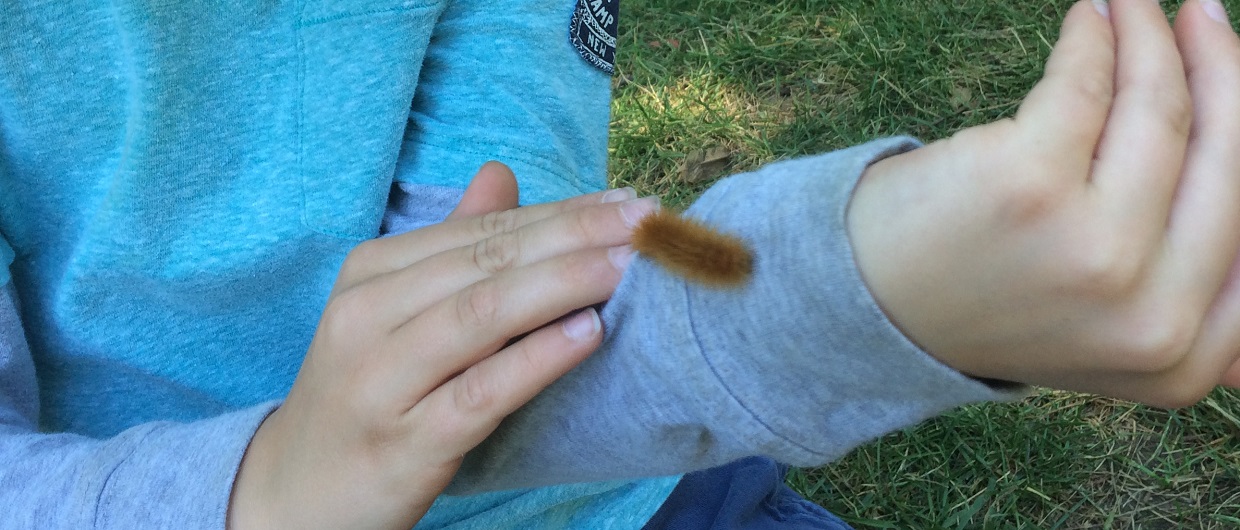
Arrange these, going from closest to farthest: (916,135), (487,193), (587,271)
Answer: (587,271), (487,193), (916,135)

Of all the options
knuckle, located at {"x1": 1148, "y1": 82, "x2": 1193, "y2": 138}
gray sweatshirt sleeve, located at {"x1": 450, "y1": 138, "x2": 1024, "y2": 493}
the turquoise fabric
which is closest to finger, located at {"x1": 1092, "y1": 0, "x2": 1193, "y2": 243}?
knuckle, located at {"x1": 1148, "y1": 82, "x2": 1193, "y2": 138}

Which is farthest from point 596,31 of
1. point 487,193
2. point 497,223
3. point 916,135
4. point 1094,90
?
point 916,135

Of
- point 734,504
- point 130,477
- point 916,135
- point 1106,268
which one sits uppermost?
point 1106,268

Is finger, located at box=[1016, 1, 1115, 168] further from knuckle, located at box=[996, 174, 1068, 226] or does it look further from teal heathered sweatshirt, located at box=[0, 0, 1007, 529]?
teal heathered sweatshirt, located at box=[0, 0, 1007, 529]

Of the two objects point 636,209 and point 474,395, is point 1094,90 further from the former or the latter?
A: point 474,395

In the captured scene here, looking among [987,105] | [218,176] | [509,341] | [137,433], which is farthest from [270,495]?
[987,105]

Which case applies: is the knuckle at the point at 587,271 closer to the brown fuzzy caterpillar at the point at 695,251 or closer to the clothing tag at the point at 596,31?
the brown fuzzy caterpillar at the point at 695,251
